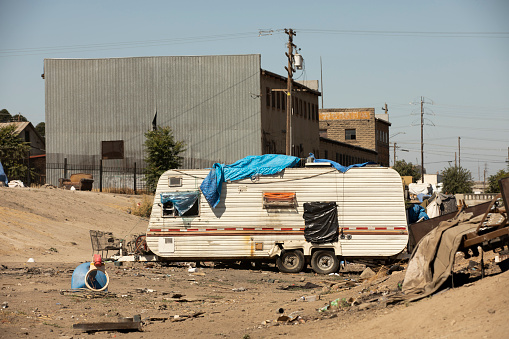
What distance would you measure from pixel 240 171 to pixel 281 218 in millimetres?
1981

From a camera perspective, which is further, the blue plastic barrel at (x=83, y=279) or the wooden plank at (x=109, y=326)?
the blue plastic barrel at (x=83, y=279)

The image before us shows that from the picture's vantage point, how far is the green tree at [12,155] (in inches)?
1751

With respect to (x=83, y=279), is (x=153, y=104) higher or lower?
higher

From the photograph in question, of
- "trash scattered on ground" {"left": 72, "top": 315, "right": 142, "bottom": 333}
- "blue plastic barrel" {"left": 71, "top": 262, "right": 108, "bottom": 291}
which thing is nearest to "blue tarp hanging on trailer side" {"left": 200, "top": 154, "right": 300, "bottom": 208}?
"blue plastic barrel" {"left": 71, "top": 262, "right": 108, "bottom": 291}

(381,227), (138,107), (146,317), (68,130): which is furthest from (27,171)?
(146,317)

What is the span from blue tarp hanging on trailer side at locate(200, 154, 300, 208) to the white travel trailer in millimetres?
185

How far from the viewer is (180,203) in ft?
69.7

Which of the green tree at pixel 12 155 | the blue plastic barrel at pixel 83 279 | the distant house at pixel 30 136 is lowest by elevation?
the blue plastic barrel at pixel 83 279

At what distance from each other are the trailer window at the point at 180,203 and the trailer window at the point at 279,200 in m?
2.19

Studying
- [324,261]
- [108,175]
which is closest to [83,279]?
[324,261]

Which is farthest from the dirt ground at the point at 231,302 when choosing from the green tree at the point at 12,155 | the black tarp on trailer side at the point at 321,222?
the green tree at the point at 12,155

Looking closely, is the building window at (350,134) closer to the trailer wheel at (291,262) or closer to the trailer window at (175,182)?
the trailer wheel at (291,262)

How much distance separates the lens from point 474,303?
32.0 ft

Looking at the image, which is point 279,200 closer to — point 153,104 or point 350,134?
point 153,104
